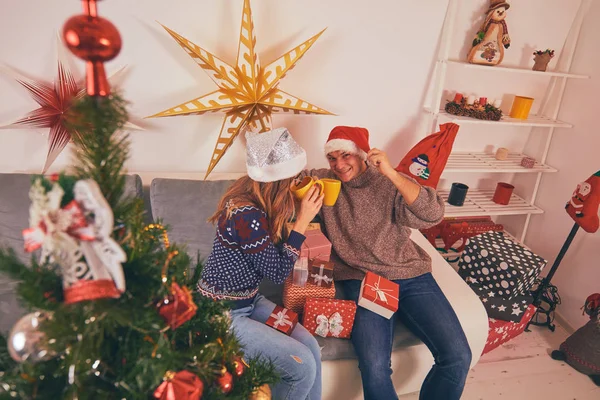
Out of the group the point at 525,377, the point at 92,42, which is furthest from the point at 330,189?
the point at 525,377

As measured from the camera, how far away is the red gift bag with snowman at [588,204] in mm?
1902

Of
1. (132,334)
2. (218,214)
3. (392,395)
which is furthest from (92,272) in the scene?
(392,395)

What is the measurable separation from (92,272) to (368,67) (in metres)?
1.86

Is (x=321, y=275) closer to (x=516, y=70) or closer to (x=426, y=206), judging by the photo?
(x=426, y=206)

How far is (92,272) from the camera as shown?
1.78 feet

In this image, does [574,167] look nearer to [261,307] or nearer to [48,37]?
[261,307]

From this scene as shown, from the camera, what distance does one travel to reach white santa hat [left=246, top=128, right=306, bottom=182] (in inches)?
51.8

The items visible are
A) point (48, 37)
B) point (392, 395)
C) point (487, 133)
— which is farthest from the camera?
point (487, 133)

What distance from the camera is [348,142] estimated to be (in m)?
1.75

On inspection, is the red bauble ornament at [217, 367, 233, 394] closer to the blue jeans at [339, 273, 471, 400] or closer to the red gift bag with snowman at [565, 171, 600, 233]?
the blue jeans at [339, 273, 471, 400]

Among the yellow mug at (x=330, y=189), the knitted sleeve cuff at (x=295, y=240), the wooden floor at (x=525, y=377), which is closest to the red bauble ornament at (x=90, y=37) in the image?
the knitted sleeve cuff at (x=295, y=240)

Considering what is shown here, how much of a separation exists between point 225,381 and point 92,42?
1.97ft

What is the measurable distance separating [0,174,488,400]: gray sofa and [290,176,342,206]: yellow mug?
425mm

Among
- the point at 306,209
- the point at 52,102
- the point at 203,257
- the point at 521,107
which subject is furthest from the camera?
the point at 521,107
